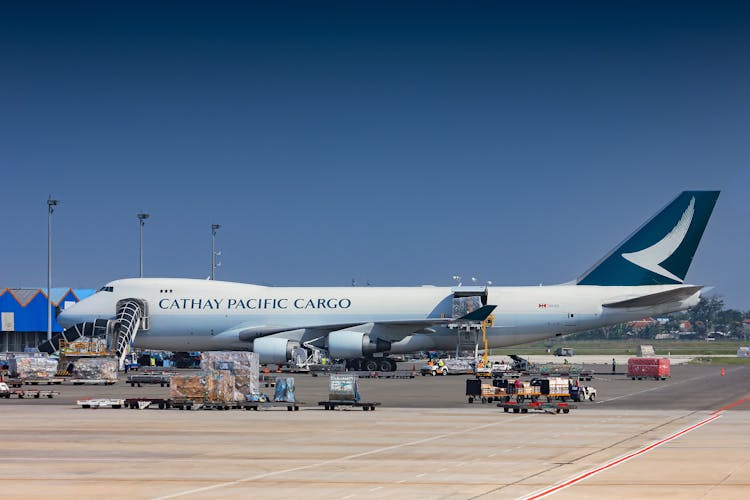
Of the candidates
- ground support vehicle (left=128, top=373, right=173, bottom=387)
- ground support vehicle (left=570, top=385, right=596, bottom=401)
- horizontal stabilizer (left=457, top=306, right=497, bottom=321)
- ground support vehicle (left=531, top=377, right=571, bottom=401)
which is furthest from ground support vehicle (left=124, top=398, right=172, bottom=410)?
horizontal stabilizer (left=457, top=306, right=497, bottom=321)

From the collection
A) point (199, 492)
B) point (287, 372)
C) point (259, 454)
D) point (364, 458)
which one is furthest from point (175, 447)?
point (287, 372)

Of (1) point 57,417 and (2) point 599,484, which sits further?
(1) point 57,417

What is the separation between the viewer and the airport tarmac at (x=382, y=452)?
20.0 m

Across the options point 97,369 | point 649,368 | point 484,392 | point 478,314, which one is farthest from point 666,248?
point 97,369

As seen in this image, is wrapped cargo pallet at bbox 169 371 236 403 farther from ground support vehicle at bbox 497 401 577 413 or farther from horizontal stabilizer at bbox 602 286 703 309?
horizontal stabilizer at bbox 602 286 703 309

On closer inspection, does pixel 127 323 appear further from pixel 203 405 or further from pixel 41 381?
pixel 203 405

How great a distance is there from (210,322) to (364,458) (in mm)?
54187

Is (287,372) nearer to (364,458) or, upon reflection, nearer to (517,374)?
(517,374)

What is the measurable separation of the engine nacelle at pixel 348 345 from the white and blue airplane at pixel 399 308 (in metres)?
0.07

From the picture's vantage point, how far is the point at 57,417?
36.6m

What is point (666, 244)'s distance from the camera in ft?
251

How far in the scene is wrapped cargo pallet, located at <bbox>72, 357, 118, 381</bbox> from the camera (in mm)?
60688

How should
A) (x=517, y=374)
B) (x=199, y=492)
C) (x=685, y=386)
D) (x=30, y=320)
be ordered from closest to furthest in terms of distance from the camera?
(x=199, y=492) → (x=685, y=386) → (x=517, y=374) → (x=30, y=320)

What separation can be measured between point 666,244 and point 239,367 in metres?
42.2
